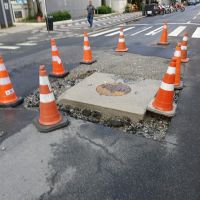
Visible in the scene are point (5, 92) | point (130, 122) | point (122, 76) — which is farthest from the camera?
point (122, 76)

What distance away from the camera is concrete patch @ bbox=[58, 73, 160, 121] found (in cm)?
389

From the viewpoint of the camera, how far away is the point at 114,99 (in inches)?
168

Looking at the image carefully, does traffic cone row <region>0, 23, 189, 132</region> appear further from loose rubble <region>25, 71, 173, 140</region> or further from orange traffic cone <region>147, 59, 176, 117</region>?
loose rubble <region>25, 71, 173, 140</region>

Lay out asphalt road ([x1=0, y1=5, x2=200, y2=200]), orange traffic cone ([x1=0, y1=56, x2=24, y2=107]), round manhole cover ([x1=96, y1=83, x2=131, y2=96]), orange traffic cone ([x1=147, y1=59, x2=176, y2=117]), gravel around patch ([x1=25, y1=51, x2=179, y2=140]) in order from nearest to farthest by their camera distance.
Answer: asphalt road ([x1=0, y1=5, x2=200, y2=200]), gravel around patch ([x1=25, y1=51, x2=179, y2=140]), orange traffic cone ([x1=147, y1=59, x2=176, y2=117]), orange traffic cone ([x1=0, y1=56, x2=24, y2=107]), round manhole cover ([x1=96, y1=83, x2=131, y2=96])

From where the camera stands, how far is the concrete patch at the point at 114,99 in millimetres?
3889

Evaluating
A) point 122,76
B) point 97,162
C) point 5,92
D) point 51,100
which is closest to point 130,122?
point 97,162

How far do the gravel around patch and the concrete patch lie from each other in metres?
0.11

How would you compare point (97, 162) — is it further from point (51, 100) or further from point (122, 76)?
point (122, 76)

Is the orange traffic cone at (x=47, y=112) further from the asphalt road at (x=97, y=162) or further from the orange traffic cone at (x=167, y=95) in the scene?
the orange traffic cone at (x=167, y=95)

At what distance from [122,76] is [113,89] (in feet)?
3.39

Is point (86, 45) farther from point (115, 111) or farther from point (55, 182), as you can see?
point (55, 182)

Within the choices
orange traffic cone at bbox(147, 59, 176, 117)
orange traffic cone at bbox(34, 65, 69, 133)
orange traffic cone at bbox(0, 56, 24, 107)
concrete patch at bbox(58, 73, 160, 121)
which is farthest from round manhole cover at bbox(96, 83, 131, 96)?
orange traffic cone at bbox(0, 56, 24, 107)

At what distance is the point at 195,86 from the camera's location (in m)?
5.14

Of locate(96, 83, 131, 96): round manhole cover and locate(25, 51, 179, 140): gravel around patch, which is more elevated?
locate(96, 83, 131, 96): round manhole cover
